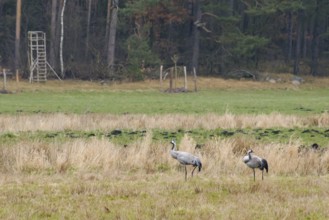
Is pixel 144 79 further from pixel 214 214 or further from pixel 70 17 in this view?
pixel 214 214

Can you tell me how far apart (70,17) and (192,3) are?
1255 centimetres

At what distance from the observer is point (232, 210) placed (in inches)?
508

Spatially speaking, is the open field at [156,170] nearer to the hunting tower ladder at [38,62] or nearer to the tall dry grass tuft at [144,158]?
the tall dry grass tuft at [144,158]

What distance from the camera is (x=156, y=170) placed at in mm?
18344

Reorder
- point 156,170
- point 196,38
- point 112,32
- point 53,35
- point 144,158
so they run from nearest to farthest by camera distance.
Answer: point 156,170 → point 144,158 → point 112,32 → point 53,35 → point 196,38

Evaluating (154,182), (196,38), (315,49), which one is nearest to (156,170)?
(154,182)

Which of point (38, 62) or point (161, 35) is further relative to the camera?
point (161, 35)

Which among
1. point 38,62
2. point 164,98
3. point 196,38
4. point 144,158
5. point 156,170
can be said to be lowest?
Result: point 164,98

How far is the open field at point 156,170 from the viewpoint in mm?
12953

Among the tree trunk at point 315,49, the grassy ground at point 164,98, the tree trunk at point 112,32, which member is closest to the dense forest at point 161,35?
the tree trunk at point 112,32

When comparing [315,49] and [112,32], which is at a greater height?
[112,32]

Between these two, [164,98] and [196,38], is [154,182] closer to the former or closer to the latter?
[164,98]

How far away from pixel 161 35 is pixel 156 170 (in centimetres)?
6290

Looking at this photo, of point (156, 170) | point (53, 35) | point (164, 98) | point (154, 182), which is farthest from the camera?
point (53, 35)
